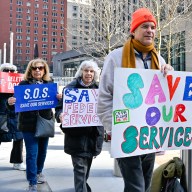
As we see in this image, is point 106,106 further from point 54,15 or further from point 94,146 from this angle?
point 54,15

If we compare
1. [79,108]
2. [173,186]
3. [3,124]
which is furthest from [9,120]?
[173,186]

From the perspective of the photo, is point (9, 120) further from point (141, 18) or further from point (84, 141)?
point (141, 18)

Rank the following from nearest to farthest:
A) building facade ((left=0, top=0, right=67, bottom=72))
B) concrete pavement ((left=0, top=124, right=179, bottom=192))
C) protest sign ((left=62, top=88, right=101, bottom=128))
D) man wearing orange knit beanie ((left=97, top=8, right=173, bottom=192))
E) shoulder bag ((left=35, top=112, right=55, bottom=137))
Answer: man wearing orange knit beanie ((left=97, top=8, right=173, bottom=192)), protest sign ((left=62, top=88, right=101, bottom=128)), shoulder bag ((left=35, top=112, right=55, bottom=137)), concrete pavement ((left=0, top=124, right=179, bottom=192)), building facade ((left=0, top=0, right=67, bottom=72))

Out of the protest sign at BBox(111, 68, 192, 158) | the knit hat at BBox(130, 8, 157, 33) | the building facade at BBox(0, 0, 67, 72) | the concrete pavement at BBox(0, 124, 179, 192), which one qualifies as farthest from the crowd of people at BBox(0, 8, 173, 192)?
the building facade at BBox(0, 0, 67, 72)

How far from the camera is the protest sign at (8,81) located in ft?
18.2

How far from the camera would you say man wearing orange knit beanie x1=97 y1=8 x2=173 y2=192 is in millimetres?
2584

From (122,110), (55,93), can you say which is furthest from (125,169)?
(55,93)

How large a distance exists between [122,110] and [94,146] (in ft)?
5.55

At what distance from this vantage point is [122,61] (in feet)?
8.56

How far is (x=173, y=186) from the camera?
284cm

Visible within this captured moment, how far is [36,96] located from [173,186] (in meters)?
2.64

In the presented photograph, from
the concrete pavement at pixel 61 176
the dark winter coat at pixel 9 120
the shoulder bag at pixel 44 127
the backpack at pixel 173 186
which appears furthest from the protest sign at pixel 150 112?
the dark winter coat at pixel 9 120

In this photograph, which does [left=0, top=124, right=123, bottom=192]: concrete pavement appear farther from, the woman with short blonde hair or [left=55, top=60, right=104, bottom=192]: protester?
the woman with short blonde hair

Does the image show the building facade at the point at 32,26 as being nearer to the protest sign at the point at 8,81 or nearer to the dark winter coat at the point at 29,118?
the protest sign at the point at 8,81
